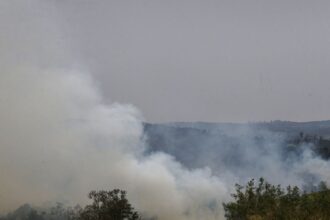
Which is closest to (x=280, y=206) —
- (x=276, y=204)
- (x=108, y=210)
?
(x=276, y=204)

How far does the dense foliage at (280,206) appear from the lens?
35.5 m

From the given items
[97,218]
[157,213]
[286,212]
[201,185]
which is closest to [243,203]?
[286,212]

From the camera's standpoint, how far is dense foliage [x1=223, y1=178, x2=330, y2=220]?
3553cm

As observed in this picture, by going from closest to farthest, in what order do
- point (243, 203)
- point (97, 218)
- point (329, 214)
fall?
point (329, 214)
point (243, 203)
point (97, 218)

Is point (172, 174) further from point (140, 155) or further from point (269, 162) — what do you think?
point (269, 162)

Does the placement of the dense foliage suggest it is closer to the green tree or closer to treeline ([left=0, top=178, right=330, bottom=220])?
treeline ([left=0, top=178, right=330, bottom=220])

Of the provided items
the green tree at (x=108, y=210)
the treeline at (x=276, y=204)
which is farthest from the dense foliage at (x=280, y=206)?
the green tree at (x=108, y=210)

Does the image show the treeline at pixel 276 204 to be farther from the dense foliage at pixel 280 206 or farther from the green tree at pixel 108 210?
the green tree at pixel 108 210

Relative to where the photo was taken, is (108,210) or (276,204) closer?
(276,204)

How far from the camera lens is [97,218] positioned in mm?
77500

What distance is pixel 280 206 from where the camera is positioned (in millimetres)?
39500

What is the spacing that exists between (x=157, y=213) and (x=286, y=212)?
110 meters

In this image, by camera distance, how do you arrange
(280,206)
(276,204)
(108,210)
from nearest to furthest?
(280,206), (276,204), (108,210)

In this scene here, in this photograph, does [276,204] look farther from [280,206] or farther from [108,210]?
[108,210]
